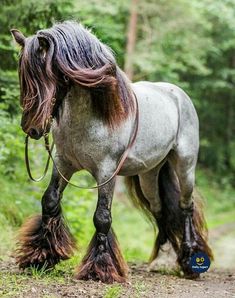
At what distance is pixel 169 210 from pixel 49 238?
70.7 inches

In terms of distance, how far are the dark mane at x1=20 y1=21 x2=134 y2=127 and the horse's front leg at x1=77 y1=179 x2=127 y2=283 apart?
92 centimetres

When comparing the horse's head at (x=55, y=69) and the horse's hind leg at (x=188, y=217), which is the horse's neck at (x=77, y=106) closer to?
the horse's head at (x=55, y=69)

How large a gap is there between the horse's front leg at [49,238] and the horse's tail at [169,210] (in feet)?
5.02

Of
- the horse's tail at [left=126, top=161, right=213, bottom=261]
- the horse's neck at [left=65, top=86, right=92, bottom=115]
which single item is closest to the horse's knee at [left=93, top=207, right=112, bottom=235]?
the horse's neck at [left=65, top=86, right=92, bottom=115]

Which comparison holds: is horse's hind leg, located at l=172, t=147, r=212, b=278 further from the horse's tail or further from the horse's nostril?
the horse's nostril

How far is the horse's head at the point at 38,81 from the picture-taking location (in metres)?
4.30

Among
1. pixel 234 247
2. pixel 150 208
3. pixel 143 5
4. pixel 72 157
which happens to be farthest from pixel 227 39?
pixel 72 157

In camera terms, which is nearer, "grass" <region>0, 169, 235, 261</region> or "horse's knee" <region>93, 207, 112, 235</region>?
"horse's knee" <region>93, 207, 112, 235</region>

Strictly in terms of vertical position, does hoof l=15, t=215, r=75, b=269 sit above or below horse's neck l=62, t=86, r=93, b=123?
below

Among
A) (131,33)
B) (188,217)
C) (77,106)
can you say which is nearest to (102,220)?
(77,106)

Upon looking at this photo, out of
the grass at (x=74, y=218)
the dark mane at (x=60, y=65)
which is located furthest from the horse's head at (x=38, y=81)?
the grass at (x=74, y=218)

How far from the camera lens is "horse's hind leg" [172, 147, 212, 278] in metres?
6.08

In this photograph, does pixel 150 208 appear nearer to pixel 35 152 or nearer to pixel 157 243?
pixel 157 243

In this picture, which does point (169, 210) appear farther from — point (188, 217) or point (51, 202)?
point (51, 202)
